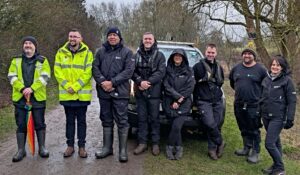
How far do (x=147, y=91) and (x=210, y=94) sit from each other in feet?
3.59

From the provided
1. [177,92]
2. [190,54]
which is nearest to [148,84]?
[177,92]

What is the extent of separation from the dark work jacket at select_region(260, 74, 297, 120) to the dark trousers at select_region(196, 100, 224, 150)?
40.3 inches

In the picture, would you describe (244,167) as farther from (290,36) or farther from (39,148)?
(290,36)

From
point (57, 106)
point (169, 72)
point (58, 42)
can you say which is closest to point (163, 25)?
point (58, 42)

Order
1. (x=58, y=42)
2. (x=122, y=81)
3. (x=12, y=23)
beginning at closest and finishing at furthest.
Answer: (x=122, y=81) < (x=12, y=23) < (x=58, y=42)

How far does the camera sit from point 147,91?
21.3 feet

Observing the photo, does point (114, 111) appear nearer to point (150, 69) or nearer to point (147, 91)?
point (147, 91)

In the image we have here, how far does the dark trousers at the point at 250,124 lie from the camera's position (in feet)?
21.3

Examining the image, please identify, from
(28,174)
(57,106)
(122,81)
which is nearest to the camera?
(28,174)

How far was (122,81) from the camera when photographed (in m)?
6.18

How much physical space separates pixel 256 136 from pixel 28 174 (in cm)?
378

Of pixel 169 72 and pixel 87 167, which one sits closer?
pixel 87 167

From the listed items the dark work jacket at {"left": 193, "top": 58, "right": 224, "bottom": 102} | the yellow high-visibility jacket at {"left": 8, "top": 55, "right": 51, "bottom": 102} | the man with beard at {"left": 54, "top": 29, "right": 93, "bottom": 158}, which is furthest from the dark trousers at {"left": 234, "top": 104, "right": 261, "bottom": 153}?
the yellow high-visibility jacket at {"left": 8, "top": 55, "right": 51, "bottom": 102}

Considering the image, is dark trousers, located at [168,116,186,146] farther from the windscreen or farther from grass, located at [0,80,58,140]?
grass, located at [0,80,58,140]
